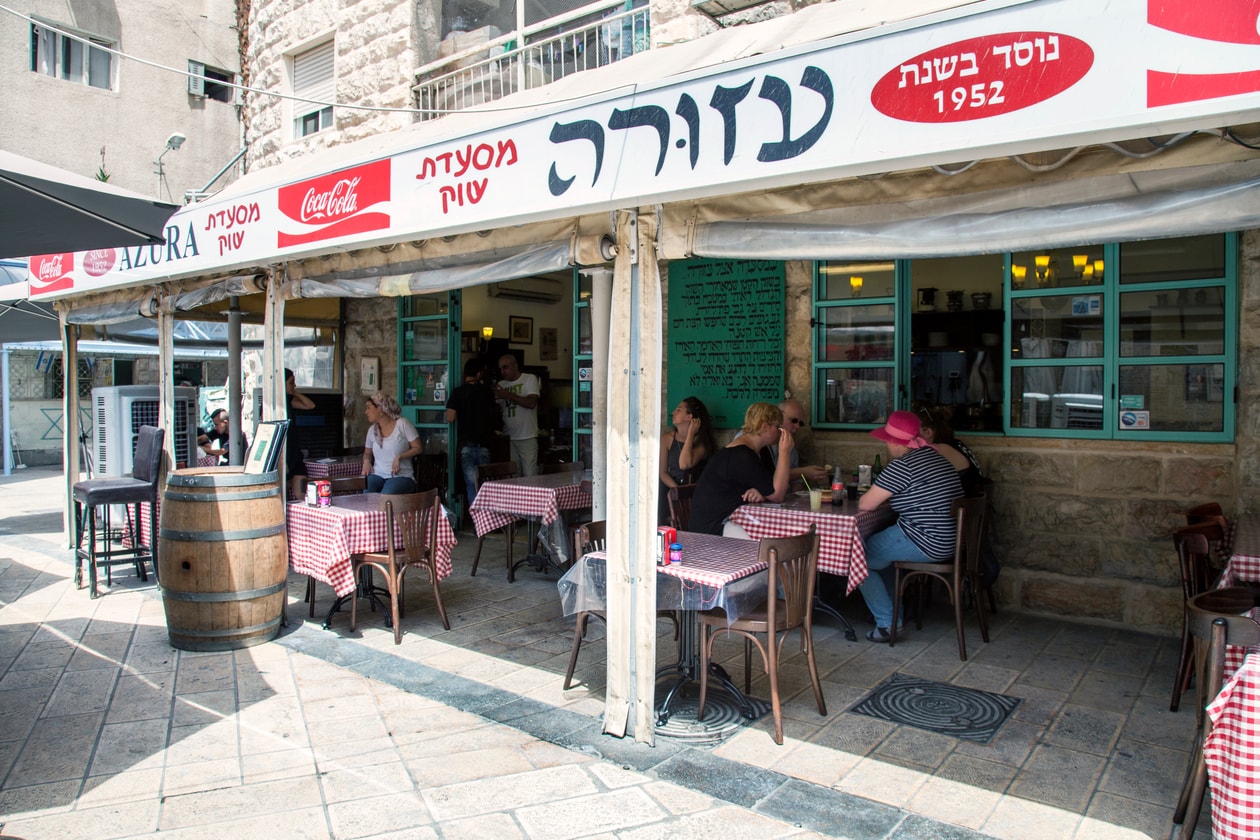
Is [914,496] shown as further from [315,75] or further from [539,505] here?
[315,75]

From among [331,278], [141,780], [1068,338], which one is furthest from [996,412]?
[141,780]

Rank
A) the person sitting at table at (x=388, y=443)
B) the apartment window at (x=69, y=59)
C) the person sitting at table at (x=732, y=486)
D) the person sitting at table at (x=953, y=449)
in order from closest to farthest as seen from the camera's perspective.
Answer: the person sitting at table at (x=732, y=486), the person sitting at table at (x=953, y=449), the person sitting at table at (x=388, y=443), the apartment window at (x=69, y=59)

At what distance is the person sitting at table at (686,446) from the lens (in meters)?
6.18

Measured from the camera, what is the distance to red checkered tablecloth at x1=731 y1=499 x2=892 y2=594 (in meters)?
4.62

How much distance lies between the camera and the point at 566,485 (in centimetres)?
619

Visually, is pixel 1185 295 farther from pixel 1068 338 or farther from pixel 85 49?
pixel 85 49

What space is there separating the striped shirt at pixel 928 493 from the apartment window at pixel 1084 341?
1230 millimetres

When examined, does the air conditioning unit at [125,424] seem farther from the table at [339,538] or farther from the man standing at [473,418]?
the table at [339,538]

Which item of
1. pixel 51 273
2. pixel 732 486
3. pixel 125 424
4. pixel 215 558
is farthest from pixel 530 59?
pixel 215 558

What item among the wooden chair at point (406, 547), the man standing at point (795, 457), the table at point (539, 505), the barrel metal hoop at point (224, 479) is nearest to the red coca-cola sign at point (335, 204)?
the barrel metal hoop at point (224, 479)

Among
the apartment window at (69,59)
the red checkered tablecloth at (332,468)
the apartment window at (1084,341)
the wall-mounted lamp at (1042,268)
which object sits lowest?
the red checkered tablecloth at (332,468)

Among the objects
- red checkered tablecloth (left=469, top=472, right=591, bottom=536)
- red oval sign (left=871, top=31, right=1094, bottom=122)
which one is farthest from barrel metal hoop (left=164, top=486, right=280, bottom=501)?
red oval sign (left=871, top=31, right=1094, bottom=122)

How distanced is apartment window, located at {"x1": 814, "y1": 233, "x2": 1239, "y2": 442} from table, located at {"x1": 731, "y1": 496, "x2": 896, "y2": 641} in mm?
1319

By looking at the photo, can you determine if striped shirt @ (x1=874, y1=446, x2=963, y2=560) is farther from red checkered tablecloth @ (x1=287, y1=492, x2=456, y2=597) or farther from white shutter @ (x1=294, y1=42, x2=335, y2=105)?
white shutter @ (x1=294, y1=42, x2=335, y2=105)
